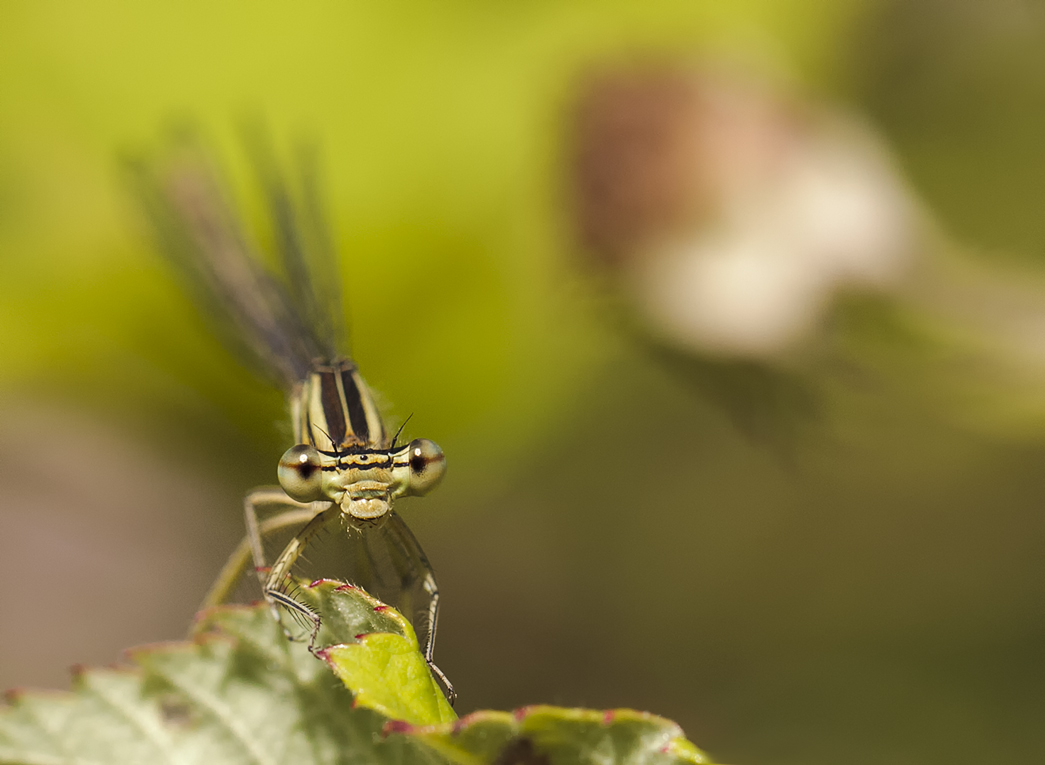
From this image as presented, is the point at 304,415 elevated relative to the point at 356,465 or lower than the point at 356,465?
elevated

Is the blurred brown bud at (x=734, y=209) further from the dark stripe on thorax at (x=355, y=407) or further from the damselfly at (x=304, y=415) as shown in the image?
the dark stripe on thorax at (x=355, y=407)

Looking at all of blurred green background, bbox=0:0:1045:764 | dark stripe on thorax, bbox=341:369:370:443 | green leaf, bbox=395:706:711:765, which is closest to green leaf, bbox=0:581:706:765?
green leaf, bbox=395:706:711:765

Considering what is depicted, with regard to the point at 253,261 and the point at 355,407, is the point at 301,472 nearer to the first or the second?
the point at 355,407

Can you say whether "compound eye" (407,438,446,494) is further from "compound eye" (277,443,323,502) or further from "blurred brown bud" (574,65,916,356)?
"blurred brown bud" (574,65,916,356)

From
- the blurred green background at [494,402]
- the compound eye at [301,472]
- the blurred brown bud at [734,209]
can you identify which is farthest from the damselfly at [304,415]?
the blurred brown bud at [734,209]

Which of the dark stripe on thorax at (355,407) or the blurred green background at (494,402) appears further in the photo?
the blurred green background at (494,402)

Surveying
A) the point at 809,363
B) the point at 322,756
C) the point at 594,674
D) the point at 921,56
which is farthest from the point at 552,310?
the point at 322,756

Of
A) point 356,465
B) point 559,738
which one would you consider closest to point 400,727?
point 559,738
